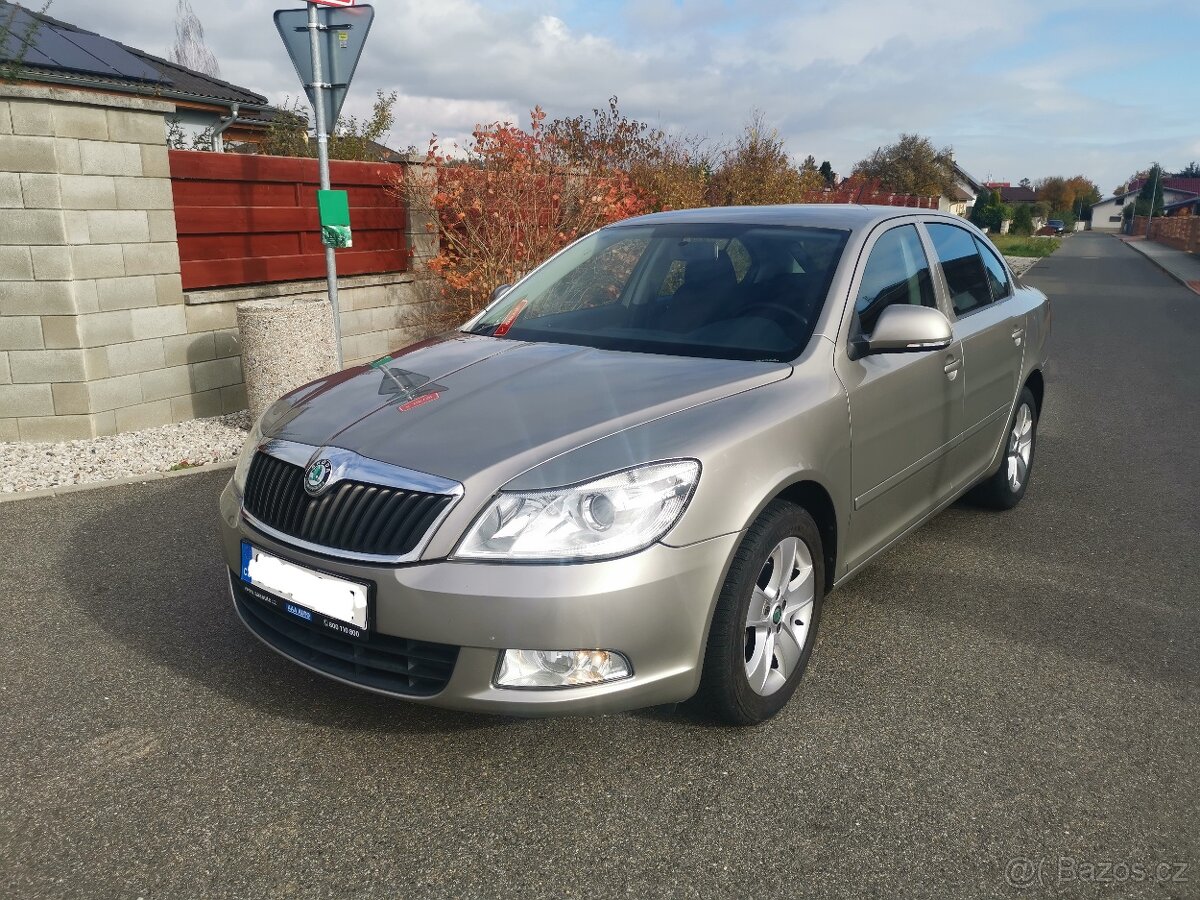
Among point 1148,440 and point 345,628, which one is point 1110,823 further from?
point 1148,440

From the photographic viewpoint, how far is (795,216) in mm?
3980

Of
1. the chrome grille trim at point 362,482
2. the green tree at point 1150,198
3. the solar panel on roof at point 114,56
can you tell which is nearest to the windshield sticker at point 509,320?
the chrome grille trim at point 362,482

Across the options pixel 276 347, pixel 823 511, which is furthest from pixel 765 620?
pixel 276 347

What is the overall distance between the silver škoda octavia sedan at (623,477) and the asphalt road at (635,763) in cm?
31

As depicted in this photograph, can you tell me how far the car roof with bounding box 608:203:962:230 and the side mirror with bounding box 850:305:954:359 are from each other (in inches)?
23.2

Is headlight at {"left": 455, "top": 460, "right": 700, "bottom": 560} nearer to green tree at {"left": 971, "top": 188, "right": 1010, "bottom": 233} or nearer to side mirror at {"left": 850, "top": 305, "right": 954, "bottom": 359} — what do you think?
side mirror at {"left": 850, "top": 305, "right": 954, "bottom": 359}

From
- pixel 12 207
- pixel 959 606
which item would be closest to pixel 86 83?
pixel 12 207

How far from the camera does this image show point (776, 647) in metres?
3.05

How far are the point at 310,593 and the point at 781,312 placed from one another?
1.86 meters

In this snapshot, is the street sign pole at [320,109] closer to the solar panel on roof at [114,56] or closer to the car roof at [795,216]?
the car roof at [795,216]

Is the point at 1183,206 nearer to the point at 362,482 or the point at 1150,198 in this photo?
the point at 1150,198

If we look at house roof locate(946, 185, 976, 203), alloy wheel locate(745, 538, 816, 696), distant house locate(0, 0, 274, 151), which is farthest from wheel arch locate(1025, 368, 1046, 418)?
house roof locate(946, 185, 976, 203)

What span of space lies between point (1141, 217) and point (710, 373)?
12439 centimetres

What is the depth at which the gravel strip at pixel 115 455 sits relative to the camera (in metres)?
5.86
